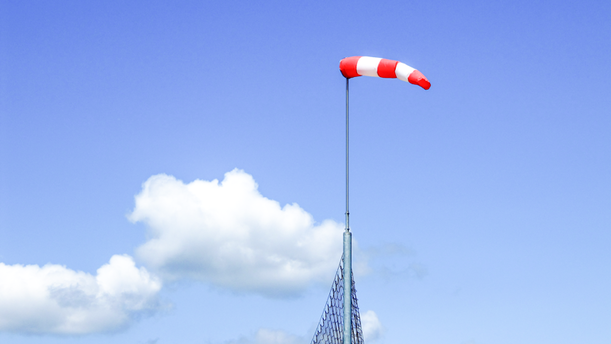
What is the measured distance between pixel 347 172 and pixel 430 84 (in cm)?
511

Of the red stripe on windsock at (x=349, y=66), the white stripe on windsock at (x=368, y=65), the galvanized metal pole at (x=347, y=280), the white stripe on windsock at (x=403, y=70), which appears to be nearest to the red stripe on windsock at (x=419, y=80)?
the white stripe on windsock at (x=403, y=70)

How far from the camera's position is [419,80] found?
29781 millimetres

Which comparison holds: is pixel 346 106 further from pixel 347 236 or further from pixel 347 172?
pixel 347 236

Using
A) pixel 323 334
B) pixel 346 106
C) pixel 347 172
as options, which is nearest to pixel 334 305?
pixel 323 334

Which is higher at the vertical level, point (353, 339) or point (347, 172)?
point (347, 172)

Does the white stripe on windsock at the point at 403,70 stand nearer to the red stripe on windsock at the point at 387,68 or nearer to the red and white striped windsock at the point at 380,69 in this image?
the red and white striped windsock at the point at 380,69

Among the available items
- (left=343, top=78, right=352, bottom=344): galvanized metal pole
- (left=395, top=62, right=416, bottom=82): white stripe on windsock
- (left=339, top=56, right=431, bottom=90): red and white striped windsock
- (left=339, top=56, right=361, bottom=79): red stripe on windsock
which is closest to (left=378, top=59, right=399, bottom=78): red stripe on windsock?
(left=339, top=56, right=431, bottom=90): red and white striped windsock

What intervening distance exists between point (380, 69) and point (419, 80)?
70.3 inches

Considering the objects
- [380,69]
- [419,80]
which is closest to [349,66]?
[380,69]

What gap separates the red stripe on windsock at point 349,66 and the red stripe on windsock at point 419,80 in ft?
8.33

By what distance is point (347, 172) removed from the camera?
3198 cm

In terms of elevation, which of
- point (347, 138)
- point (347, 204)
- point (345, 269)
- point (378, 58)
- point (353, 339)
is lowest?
point (353, 339)

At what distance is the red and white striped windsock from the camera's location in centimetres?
2990

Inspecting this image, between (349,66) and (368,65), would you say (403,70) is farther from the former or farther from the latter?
(349,66)
